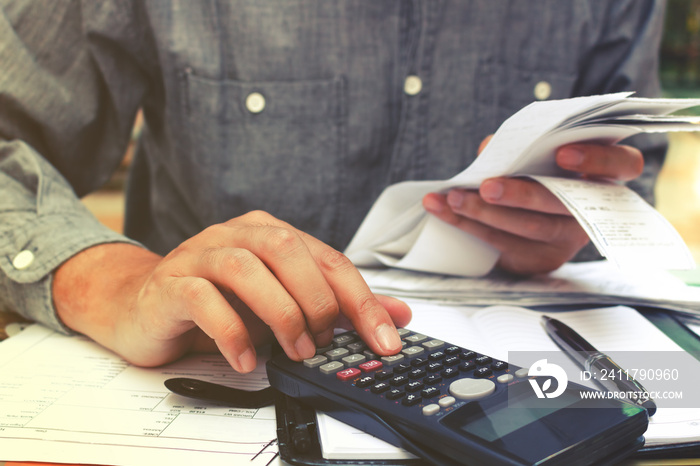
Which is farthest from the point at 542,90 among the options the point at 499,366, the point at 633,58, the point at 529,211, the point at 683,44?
the point at 683,44

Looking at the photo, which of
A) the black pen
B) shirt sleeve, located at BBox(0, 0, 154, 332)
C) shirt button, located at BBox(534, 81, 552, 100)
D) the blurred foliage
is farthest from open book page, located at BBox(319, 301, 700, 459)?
the blurred foliage

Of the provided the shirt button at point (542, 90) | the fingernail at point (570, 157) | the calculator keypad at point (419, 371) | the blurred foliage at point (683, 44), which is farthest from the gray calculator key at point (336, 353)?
the blurred foliage at point (683, 44)

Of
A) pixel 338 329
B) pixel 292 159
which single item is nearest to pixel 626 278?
pixel 338 329

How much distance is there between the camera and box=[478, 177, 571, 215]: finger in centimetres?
49

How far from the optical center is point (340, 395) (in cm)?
31

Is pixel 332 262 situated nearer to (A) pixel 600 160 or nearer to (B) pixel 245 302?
(B) pixel 245 302

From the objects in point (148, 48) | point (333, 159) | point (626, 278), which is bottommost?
point (626, 278)

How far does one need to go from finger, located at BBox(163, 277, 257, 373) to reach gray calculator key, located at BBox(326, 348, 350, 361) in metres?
0.05

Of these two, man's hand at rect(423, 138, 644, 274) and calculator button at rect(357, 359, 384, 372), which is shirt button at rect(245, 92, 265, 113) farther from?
calculator button at rect(357, 359, 384, 372)

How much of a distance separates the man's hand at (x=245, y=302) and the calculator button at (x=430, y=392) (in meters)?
0.05

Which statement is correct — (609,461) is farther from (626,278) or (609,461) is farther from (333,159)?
(333,159)

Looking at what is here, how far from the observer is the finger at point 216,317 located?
34 cm

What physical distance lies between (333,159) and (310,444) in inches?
21.4

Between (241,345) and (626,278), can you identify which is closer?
(241,345)
